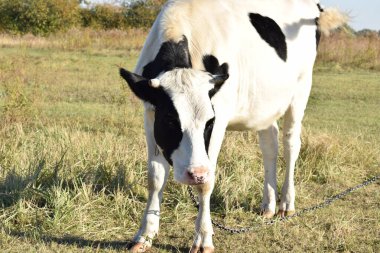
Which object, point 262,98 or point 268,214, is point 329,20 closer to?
point 262,98

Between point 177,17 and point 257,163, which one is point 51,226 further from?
point 257,163

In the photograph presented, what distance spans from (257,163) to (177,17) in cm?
261

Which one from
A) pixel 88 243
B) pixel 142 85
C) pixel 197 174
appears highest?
pixel 142 85

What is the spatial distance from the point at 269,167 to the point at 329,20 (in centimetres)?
162

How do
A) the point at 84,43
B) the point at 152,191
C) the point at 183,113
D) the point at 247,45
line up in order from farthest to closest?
the point at 84,43
the point at 247,45
the point at 152,191
the point at 183,113

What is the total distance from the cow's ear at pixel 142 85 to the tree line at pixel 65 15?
109 feet

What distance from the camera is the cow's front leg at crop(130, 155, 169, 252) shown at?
13.8 feet

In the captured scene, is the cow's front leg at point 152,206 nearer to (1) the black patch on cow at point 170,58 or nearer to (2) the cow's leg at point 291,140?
(1) the black patch on cow at point 170,58

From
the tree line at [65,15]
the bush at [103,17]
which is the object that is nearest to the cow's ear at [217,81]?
the tree line at [65,15]

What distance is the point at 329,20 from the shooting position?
227 inches

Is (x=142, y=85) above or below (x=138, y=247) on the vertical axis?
above

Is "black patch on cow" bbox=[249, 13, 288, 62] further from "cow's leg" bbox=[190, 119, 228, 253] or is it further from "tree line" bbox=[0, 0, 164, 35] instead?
"tree line" bbox=[0, 0, 164, 35]

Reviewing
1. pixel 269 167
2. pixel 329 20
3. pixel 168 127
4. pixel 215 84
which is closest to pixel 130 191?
pixel 269 167

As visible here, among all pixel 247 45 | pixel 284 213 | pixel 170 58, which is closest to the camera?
pixel 170 58
